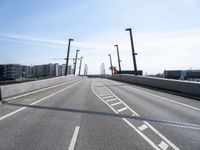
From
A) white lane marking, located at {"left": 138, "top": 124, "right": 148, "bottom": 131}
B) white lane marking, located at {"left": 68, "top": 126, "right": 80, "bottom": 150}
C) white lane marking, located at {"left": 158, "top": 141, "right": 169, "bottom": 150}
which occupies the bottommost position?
white lane marking, located at {"left": 158, "top": 141, "right": 169, "bottom": 150}

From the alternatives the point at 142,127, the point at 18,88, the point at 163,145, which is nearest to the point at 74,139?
the point at 163,145

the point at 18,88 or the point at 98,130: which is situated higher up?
the point at 18,88

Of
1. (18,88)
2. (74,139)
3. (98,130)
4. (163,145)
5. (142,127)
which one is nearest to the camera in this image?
(163,145)

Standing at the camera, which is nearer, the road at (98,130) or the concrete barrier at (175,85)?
the road at (98,130)

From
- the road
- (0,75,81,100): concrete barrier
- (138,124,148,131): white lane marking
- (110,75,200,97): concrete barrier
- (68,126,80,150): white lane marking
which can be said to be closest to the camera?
(68,126,80,150): white lane marking

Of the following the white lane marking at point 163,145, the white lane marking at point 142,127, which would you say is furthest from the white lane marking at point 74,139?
the white lane marking at point 163,145

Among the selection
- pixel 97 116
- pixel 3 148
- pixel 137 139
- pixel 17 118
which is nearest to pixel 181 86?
pixel 97 116

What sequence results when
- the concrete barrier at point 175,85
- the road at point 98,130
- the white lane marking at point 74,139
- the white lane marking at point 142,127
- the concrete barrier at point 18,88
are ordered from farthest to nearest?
1. the concrete barrier at point 175,85
2. the concrete barrier at point 18,88
3. the white lane marking at point 142,127
4. the road at point 98,130
5. the white lane marking at point 74,139

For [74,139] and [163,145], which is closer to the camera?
[163,145]

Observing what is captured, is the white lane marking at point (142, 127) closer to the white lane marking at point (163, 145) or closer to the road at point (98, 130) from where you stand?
the road at point (98, 130)

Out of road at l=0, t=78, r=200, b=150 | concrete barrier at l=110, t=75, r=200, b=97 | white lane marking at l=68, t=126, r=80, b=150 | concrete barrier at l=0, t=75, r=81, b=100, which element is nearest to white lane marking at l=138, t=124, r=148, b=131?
road at l=0, t=78, r=200, b=150

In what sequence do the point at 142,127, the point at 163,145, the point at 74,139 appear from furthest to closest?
the point at 142,127
the point at 74,139
the point at 163,145

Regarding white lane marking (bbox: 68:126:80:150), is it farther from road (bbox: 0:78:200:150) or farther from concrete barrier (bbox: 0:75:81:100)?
concrete barrier (bbox: 0:75:81:100)

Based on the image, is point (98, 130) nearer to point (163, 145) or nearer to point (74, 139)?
point (74, 139)
